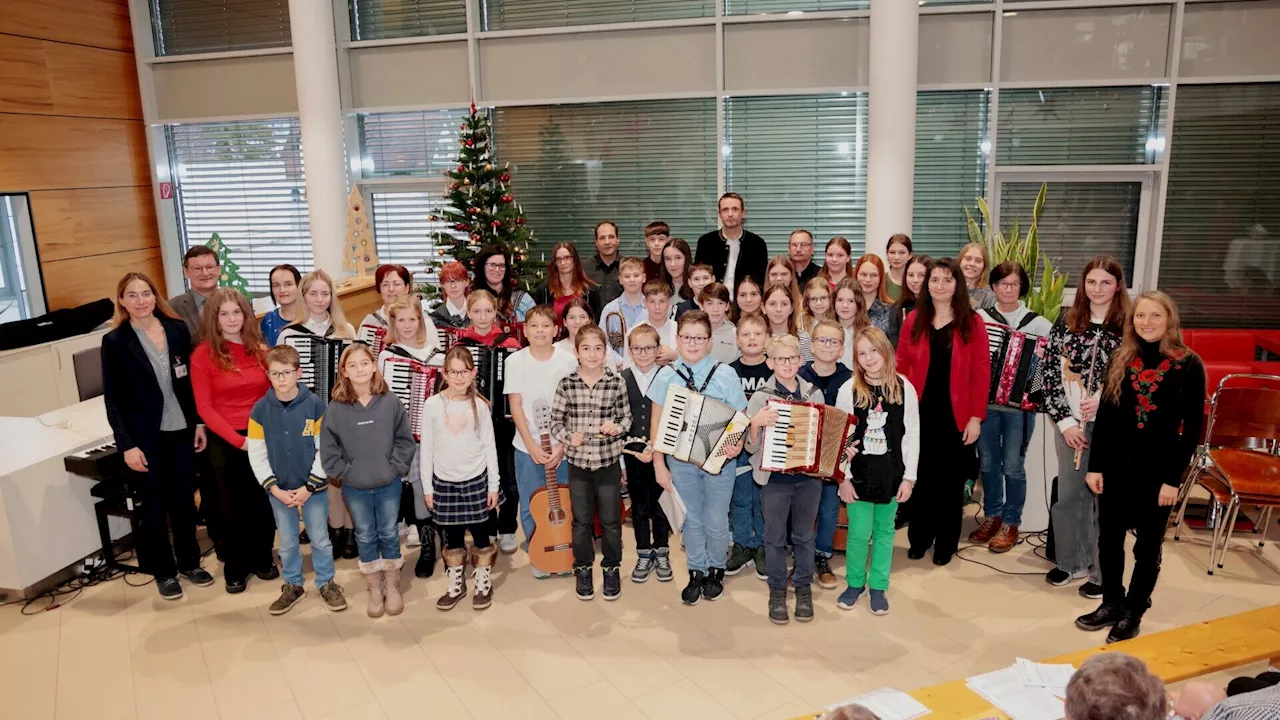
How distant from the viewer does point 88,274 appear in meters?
8.32

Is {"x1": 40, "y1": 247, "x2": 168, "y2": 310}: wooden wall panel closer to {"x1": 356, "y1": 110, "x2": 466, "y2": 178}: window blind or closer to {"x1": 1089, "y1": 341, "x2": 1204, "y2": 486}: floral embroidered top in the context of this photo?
{"x1": 356, "y1": 110, "x2": 466, "y2": 178}: window blind

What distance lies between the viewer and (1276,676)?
2768 mm

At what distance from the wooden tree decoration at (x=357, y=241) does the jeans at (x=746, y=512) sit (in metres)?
4.73

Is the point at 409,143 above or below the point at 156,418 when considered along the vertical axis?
above

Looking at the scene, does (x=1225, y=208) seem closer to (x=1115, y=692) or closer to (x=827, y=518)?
(x=827, y=518)

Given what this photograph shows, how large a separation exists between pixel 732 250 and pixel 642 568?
2453 mm

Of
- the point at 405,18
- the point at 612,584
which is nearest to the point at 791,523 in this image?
the point at 612,584

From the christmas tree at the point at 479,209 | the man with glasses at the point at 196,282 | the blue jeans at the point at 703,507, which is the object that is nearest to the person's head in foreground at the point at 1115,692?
the blue jeans at the point at 703,507

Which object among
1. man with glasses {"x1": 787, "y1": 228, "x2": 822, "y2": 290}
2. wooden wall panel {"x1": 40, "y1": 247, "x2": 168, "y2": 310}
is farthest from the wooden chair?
wooden wall panel {"x1": 40, "y1": 247, "x2": 168, "y2": 310}

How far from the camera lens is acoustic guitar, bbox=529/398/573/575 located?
4637 millimetres

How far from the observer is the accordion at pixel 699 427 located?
4.00 metres

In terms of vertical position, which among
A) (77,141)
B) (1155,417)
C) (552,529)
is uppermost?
(77,141)

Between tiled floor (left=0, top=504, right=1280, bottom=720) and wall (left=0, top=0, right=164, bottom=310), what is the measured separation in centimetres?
477

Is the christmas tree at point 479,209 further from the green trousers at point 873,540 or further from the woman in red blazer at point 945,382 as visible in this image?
the green trousers at point 873,540
